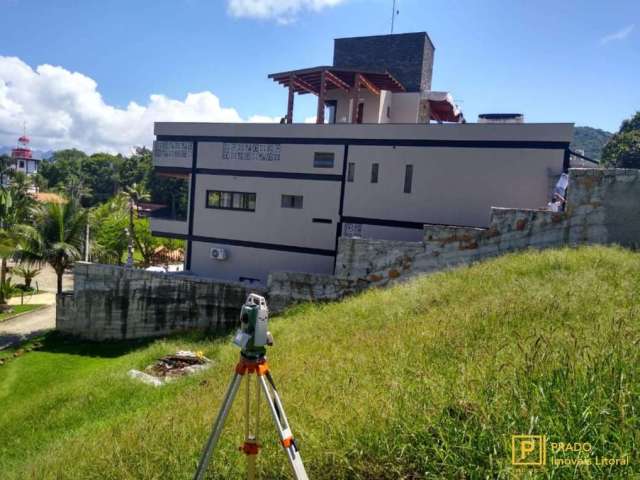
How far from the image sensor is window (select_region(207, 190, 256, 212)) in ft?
57.4

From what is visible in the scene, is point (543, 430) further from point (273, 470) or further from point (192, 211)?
point (192, 211)

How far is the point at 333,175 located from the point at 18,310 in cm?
1803

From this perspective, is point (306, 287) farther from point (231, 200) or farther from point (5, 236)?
point (5, 236)

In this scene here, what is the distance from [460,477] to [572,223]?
31.1 feet

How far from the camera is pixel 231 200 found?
58.7ft

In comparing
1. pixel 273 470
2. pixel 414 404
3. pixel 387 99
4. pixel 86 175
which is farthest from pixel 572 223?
pixel 86 175

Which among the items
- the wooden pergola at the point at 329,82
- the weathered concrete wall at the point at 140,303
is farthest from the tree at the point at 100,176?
the wooden pergola at the point at 329,82

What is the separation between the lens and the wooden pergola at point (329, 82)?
17219mm

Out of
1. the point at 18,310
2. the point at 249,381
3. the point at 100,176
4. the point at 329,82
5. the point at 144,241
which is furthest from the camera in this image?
the point at 100,176

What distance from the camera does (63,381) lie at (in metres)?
11.6

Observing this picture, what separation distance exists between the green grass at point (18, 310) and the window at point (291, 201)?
14733 mm

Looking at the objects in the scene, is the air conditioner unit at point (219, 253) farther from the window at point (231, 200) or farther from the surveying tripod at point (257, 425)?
the surveying tripod at point (257, 425)

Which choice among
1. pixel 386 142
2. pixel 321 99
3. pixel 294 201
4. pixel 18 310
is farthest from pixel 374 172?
pixel 18 310

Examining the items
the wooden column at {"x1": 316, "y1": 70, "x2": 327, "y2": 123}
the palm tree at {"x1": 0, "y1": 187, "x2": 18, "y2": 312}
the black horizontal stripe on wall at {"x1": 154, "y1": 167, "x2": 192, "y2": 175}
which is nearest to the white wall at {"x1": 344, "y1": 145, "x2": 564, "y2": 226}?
the wooden column at {"x1": 316, "y1": 70, "x2": 327, "y2": 123}
